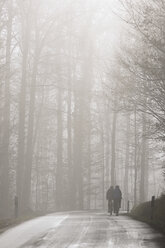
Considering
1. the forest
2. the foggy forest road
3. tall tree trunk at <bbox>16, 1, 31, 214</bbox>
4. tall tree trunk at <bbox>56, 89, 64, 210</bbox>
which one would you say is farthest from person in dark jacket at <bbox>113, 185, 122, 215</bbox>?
tall tree trunk at <bbox>56, 89, 64, 210</bbox>

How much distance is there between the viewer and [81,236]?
1783 cm

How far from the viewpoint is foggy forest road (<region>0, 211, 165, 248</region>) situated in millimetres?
15844

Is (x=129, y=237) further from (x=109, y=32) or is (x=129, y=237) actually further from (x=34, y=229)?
(x=109, y=32)

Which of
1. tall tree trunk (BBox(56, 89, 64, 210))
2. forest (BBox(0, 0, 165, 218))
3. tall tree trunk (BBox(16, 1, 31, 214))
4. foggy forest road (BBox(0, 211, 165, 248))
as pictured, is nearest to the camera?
foggy forest road (BBox(0, 211, 165, 248))

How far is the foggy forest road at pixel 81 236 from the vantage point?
624 inches

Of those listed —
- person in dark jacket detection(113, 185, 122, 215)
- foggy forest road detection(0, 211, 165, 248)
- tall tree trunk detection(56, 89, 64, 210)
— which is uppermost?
tall tree trunk detection(56, 89, 64, 210)

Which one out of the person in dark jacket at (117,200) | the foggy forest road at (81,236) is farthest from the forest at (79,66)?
the foggy forest road at (81,236)

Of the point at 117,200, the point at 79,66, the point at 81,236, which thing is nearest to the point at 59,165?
the point at 79,66

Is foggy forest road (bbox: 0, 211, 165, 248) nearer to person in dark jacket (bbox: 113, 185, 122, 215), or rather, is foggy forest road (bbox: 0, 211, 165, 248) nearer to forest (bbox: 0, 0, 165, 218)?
forest (bbox: 0, 0, 165, 218)

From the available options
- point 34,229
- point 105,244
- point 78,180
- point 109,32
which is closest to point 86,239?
point 105,244

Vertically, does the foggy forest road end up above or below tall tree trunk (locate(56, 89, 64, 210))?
below

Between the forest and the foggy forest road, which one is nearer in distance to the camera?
the foggy forest road

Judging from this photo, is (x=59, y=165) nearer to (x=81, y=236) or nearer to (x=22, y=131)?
(x=22, y=131)

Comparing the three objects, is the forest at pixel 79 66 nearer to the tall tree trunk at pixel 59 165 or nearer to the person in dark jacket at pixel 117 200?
the tall tree trunk at pixel 59 165
